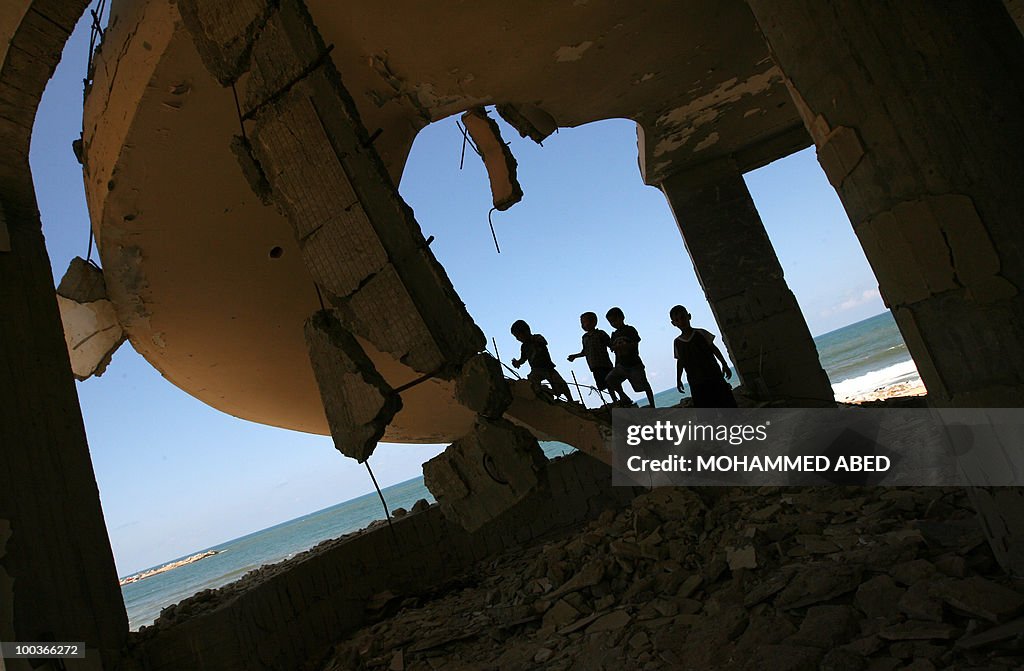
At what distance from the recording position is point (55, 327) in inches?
150

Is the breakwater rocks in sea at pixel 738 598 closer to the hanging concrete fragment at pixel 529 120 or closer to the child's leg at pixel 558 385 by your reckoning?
the child's leg at pixel 558 385

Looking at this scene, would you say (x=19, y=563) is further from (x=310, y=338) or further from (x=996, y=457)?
(x=996, y=457)

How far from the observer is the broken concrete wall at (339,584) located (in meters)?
4.06

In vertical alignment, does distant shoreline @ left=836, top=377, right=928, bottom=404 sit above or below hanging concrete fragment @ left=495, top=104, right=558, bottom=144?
below

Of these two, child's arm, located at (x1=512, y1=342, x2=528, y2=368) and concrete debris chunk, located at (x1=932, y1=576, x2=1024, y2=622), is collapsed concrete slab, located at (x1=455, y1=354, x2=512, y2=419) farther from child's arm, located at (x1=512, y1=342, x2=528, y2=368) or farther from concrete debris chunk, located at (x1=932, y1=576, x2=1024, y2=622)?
child's arm, located at (x1=512, y1=342, x2=528, y2=368)

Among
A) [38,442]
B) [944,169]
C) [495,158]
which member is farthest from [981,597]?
[495,158]

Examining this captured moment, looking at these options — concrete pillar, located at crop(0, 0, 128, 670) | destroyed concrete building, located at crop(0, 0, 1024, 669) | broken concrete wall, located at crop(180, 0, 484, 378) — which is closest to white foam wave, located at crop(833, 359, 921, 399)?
destroyed concrete building, located at crop(0, 0, 1024, 669)

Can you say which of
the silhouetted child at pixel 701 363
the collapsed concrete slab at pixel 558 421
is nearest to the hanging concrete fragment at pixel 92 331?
the collapsed concrete slab at pixel 558 421

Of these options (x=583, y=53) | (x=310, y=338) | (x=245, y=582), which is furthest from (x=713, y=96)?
(x=245, y=582)

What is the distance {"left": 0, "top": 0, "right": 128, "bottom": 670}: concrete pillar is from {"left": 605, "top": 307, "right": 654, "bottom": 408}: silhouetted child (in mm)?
4791

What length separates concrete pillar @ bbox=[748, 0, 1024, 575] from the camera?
214 centimetres

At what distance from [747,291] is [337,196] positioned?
236 inches

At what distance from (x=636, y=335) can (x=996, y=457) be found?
4.58 meters

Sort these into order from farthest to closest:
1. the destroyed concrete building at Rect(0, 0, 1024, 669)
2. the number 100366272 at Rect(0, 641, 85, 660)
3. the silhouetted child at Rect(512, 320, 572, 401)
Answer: the silhouetted child at Rect(512, 320, 572, 401) < the number 100366272 at Rect(0, 641, 85, 660) < the destroyed concrete building at Rect(0, 0, 1024, 669)
